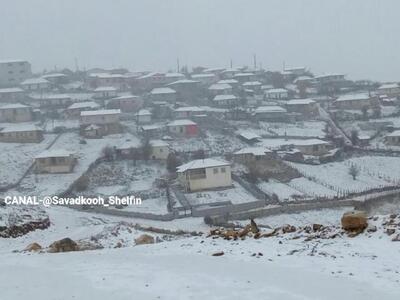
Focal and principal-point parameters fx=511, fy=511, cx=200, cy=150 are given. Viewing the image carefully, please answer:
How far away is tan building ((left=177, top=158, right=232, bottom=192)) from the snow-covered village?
0.35 ft

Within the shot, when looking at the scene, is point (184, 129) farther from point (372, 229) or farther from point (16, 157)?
point (372, 229)

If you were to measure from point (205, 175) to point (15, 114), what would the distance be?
25495 millimetres

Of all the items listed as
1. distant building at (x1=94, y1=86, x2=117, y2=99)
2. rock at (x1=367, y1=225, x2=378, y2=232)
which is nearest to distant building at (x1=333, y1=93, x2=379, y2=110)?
distant building at (x1=94, y1=86, x2=117, y2=99)

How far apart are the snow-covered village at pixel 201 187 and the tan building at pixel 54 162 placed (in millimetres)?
72

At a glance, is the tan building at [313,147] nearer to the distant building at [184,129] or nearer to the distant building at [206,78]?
the distant building at [184,129]

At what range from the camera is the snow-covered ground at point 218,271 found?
21.5ft

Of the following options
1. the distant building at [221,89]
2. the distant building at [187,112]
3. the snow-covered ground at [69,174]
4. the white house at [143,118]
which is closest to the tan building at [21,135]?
the snow-covered ground at [69,174]

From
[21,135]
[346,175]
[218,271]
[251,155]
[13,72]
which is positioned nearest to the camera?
[218,271]

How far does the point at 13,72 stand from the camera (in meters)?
68.1

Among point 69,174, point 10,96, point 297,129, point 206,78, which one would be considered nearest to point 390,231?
point 69,174

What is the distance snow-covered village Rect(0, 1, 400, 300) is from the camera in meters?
7.29

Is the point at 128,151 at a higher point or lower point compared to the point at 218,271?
lower

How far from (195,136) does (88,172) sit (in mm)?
12434

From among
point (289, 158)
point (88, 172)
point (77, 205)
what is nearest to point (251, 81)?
Answer: point (289, 158)
